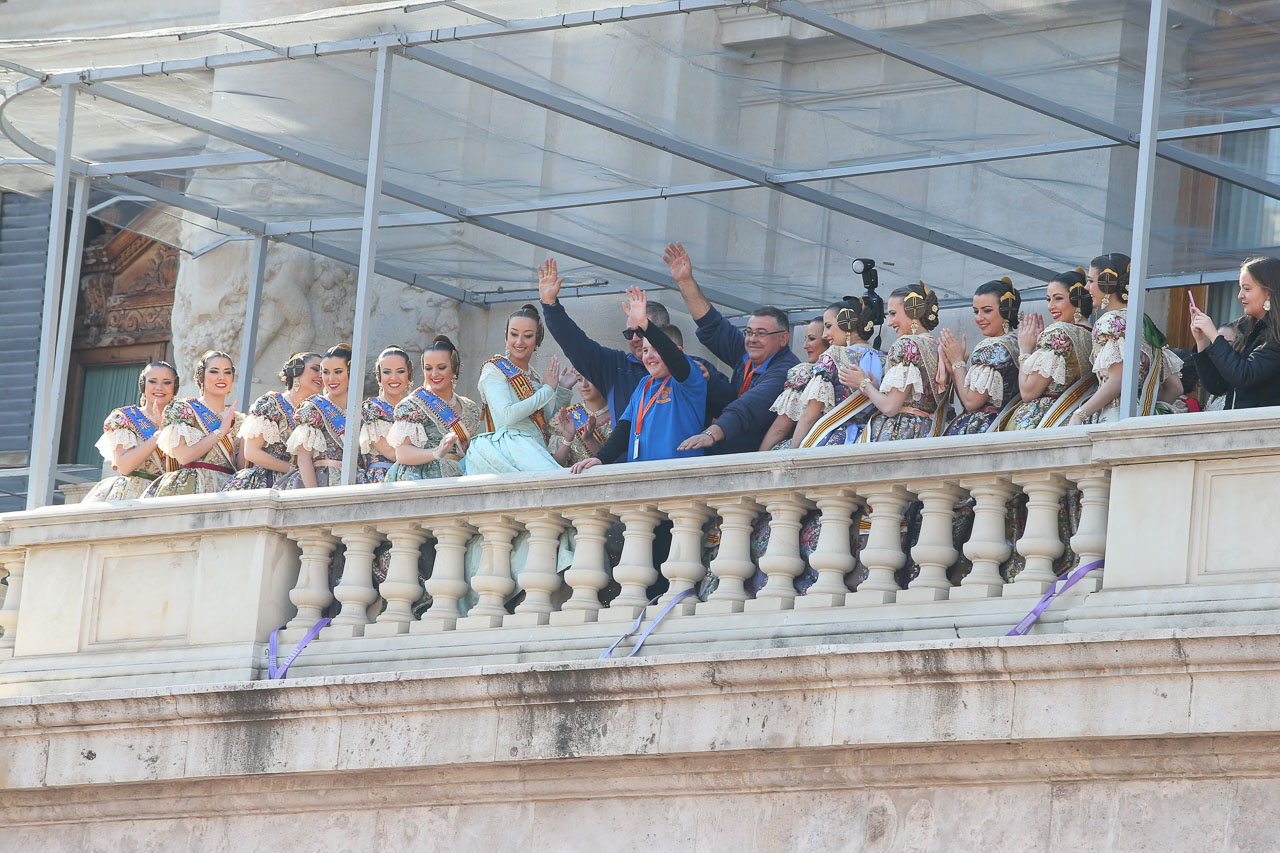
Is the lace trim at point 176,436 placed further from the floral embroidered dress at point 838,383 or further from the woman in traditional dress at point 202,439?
the floral embroidered dress at point 838,383

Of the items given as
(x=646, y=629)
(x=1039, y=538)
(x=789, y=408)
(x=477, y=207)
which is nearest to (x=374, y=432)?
(x=789, y=408)

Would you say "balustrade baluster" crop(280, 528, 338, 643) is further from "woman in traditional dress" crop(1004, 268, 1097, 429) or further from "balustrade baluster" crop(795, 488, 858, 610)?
"woman in traditional dress" crop(1004, 268, 1097, 429)

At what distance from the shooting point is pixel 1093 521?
9664 millimetres

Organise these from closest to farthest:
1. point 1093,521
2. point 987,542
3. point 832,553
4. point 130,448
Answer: point 1093,521
point 987,542
point 832,553
point 130,448

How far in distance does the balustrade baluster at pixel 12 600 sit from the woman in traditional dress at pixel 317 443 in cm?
129

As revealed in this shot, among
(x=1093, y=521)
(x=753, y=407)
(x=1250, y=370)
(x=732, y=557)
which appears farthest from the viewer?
(x=753, y=407)

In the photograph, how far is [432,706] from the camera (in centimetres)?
1071

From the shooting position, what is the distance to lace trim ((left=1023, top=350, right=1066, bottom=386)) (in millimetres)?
10344

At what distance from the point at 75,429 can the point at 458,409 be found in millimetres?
7089

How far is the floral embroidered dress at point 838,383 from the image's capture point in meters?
11.0

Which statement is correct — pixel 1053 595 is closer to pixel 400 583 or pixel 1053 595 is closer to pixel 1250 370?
pixel 1250 370

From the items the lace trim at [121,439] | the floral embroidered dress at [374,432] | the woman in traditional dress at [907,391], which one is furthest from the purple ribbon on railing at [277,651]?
the woman in traditional dress at [907,391]

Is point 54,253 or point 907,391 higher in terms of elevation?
point 54,253

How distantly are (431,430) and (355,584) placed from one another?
3.06 feet
